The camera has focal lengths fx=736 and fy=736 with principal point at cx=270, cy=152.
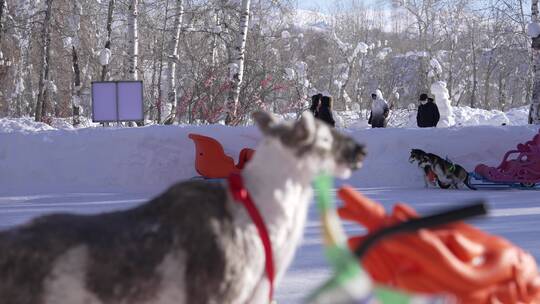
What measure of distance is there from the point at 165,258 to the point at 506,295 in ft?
3.48

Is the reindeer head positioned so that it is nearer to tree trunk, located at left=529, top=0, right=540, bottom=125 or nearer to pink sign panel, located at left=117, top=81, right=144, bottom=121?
pink sign panel, located at left=117, top=81, right=144, bottom=121

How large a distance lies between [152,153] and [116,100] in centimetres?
292

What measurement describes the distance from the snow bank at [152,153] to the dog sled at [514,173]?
96 cm

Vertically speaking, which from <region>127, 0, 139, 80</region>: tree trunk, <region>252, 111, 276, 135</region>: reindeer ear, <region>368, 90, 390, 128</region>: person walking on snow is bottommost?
<region>368, 90, 390, 128</region>: person walking on snow

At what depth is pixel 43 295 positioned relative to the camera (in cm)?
199

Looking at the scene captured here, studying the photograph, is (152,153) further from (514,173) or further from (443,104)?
(443,104)

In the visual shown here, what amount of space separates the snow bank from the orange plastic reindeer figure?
848 cm

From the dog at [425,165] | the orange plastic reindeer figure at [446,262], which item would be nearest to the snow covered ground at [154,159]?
the dog at [425,165]

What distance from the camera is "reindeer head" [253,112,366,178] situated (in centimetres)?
218

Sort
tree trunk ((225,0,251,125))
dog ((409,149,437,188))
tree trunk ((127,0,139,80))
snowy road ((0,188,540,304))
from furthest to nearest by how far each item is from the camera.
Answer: tree trunk ((127,0,139,80)) < tree trunk ((225,0,251,125)) < dog ((409,149,437,188)) < snowy road ((0,188,540,304))

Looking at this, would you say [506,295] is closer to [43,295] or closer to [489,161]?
[43,295]

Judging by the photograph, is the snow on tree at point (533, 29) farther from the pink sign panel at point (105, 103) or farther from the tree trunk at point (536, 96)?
the pink sign panel at point (105, 103)

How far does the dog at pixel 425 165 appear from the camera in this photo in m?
10.8

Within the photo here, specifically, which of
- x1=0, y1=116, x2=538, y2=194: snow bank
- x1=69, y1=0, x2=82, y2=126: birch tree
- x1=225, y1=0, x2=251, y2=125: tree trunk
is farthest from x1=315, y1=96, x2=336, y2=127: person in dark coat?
x1=69, y1=0, x2=82, y2=126: birch tree
